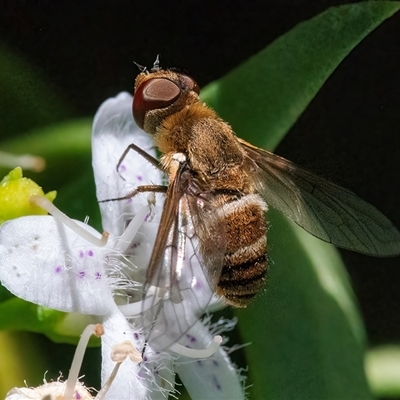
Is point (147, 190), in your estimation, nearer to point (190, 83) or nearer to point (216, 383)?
point (190, 83)

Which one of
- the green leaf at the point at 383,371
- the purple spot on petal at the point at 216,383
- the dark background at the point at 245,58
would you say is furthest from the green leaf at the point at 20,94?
the green leaf at the point at 383,371

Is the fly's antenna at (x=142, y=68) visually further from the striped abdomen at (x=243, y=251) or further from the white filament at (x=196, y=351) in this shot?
the white filament at (x=196, y=351)

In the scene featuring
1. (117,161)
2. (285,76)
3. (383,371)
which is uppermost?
(285,76)

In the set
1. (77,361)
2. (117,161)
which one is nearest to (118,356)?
(77,361)

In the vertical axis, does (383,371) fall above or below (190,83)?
below

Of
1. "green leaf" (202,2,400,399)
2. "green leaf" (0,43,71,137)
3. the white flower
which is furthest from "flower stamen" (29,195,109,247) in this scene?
"green leaf" (202,2,400,399)

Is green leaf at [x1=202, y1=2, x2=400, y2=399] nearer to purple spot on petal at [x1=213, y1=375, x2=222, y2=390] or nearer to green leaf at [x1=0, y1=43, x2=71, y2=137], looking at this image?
purple spot on petal at [x1=213, y1=375, x2=222, y2=390]

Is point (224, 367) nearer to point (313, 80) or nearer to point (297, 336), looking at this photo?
point (297, 336)

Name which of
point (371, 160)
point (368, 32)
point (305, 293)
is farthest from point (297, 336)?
point (368, 32)
